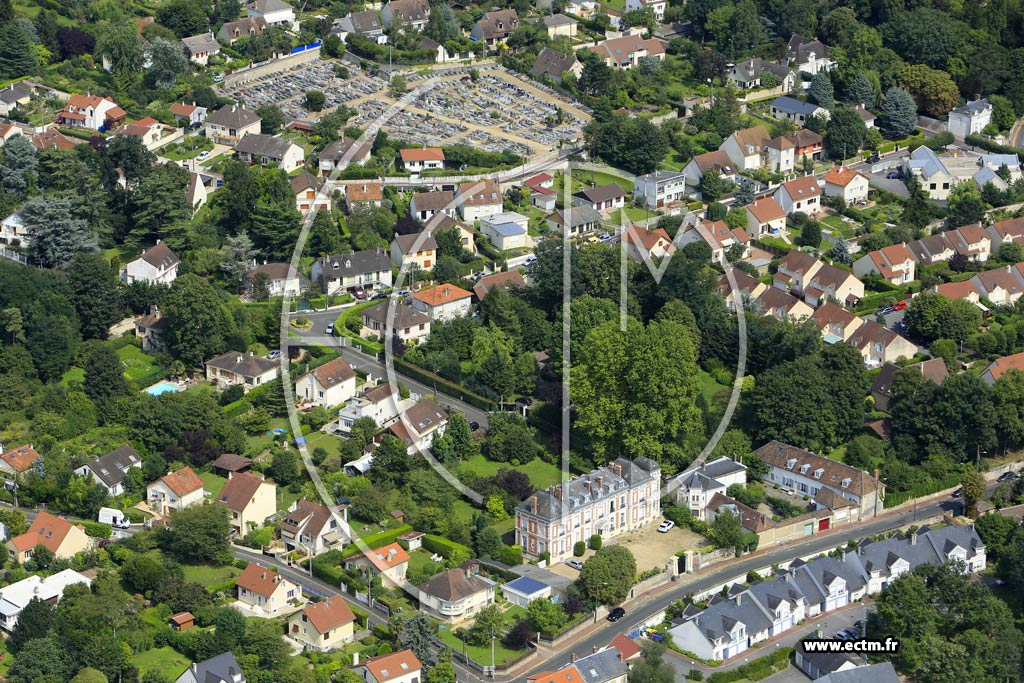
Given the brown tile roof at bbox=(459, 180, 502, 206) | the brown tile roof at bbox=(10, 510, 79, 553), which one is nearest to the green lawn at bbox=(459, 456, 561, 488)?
the brown tile roof at bbox=(10, 510, 79, 553)

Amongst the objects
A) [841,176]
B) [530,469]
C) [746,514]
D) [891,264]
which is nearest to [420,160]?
[841,176]

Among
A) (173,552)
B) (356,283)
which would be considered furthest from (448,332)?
(173,552)

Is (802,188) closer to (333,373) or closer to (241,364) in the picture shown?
(333,373)

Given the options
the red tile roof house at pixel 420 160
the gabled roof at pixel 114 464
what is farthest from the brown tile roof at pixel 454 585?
the red tile roof house at pixel 420 160

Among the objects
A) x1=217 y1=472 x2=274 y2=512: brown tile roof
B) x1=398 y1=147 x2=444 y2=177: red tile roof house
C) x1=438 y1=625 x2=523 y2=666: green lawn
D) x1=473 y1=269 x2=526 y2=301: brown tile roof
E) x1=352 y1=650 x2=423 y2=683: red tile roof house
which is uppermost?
x1=352 y1=650 x2=423 y2=683: red tile roof house

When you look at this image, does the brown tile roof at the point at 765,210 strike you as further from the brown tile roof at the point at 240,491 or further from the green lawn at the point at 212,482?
the brown tile roof at the point at 240,491

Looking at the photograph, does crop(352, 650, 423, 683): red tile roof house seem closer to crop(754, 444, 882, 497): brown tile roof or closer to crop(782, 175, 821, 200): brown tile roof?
crop(754, 444, 882, 497): brown tile roof
